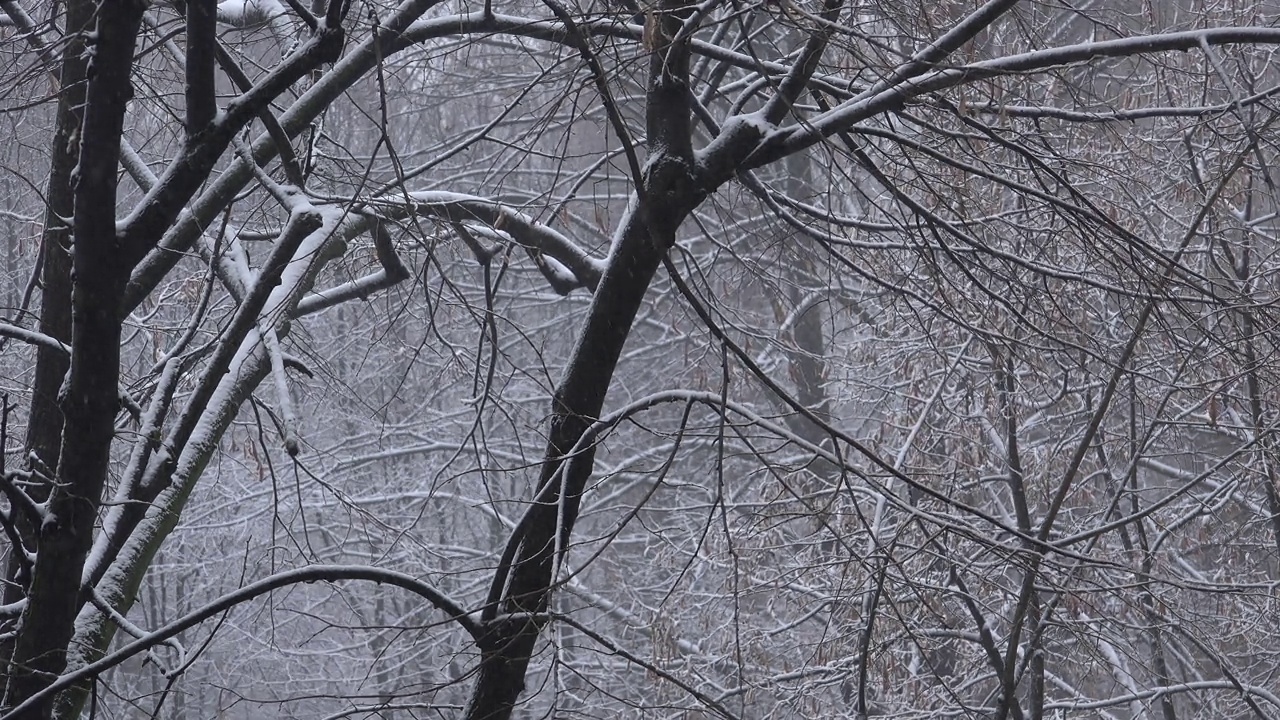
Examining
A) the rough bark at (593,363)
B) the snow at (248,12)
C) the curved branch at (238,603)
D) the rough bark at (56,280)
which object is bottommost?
the curved branch at (238,603)

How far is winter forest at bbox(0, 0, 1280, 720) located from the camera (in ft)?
8.36

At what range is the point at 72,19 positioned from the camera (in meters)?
4.20

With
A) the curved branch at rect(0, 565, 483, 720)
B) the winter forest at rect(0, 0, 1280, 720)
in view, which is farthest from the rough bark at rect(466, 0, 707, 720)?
the curved branch at rect(0, 565, 483, 720)

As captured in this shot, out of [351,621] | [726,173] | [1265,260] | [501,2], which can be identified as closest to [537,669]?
[351,621]

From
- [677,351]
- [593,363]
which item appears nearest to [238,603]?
[593,363]

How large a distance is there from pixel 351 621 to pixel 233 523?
115 inches

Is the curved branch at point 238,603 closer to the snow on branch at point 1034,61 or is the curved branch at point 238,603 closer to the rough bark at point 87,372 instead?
the rough bark at point 87,372

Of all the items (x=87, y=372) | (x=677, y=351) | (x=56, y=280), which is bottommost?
(x=87, y=372)

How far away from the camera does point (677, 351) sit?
1261 cm

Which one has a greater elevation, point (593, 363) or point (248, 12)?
point (248, 12)

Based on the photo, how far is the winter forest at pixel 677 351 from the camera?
2.55m

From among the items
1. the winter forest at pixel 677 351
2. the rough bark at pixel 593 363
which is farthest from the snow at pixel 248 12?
the rough bark at pixel 593 363

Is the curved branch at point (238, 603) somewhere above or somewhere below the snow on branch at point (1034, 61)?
below

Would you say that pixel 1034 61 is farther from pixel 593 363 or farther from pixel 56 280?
pixel 56 280
